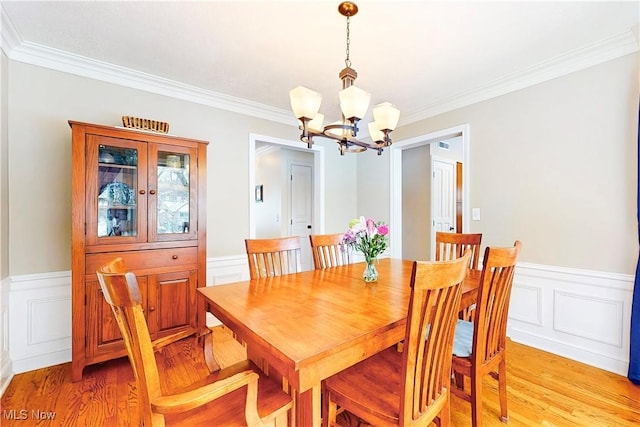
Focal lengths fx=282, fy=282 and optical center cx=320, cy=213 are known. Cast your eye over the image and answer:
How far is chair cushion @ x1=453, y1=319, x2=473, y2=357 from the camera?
4.90 feet

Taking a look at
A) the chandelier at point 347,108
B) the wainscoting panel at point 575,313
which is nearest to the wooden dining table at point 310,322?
the chandelier at point 347,108

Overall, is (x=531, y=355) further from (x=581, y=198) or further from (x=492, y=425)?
(x=581, y=198)

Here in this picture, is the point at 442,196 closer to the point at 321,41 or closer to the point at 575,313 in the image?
the point at 575,313

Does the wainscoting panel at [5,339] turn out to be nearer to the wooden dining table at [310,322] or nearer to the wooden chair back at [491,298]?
the wooden dining table at [310,322]

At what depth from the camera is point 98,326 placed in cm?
208

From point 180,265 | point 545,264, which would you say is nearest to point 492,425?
point 545,264

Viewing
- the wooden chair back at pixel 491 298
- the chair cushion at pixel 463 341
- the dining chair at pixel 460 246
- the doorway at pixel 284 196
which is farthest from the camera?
the doorway at pixel 284 196

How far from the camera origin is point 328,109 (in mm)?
3451

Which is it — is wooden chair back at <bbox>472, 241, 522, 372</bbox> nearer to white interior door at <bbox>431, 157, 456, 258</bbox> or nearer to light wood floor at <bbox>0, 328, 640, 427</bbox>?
light wood floor at <bbox>0, 328, 640, 427</bbox>

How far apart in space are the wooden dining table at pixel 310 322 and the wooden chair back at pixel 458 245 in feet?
1.58

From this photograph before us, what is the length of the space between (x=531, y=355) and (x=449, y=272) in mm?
2179

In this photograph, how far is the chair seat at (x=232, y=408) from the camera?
3.29 feet

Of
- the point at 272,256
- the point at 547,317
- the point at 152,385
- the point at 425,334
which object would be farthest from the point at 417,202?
the point at 152,385

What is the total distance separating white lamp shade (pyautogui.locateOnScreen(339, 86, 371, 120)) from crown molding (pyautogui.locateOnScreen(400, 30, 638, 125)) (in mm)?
1872
